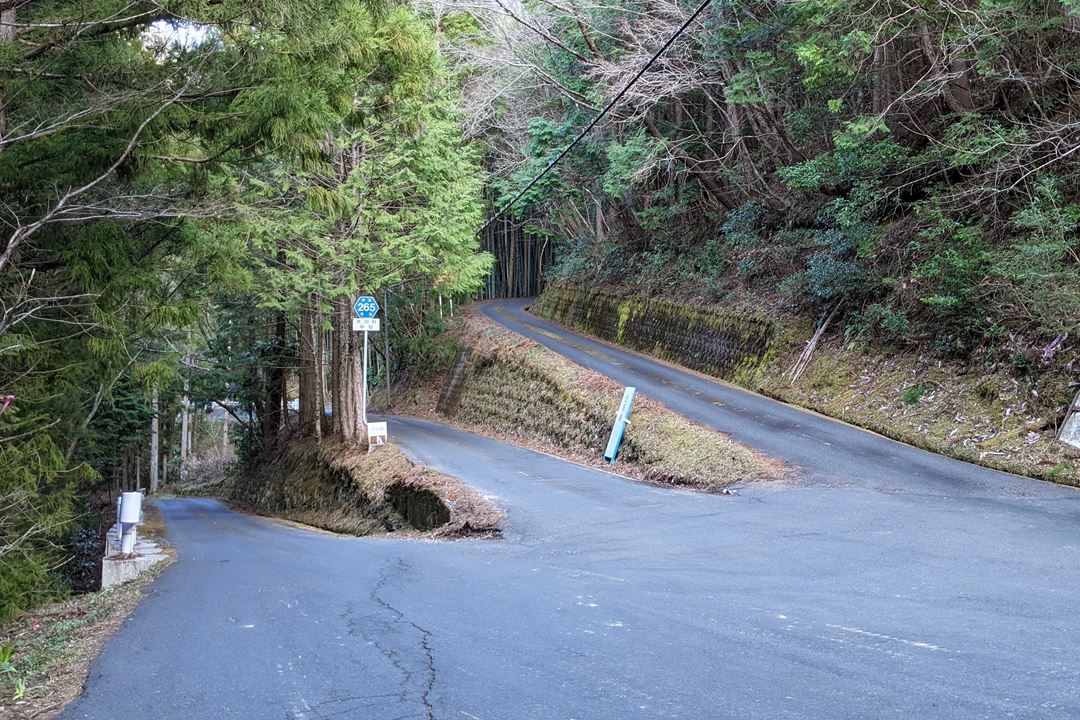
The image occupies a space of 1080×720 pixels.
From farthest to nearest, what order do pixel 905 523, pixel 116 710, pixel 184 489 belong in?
pixel 184 489 < pixel 905 523 < pixel 116 710

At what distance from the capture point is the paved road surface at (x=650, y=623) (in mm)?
4496

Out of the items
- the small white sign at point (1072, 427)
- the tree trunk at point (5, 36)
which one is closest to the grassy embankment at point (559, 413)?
the small white sign at point (1072, 427)

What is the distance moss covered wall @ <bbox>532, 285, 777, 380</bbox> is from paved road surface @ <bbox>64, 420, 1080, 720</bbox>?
905 cm

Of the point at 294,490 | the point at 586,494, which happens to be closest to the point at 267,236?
the point at 586,494

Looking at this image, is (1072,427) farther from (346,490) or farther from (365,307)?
(346,490)

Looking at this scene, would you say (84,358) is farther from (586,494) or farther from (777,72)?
(777,72)

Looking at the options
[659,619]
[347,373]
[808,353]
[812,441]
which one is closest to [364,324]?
[347,373]

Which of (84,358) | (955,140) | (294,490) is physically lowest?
(294,490)

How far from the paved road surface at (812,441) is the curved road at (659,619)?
0.14 meters

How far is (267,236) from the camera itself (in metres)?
15.0

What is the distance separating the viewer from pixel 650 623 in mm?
6008

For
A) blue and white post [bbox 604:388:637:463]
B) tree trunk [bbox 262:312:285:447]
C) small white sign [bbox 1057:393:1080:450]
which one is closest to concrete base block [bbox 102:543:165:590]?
blue and white post [bbox 604:388:637:463]

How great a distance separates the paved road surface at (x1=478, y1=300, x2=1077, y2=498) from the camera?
11.3m

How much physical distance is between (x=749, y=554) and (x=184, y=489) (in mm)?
34829
